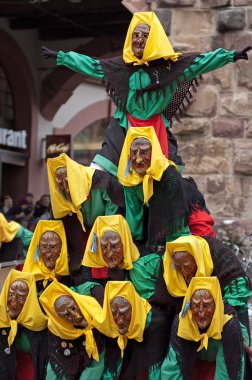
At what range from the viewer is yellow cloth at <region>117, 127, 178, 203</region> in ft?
20.2

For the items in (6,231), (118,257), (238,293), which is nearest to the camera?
(238,293)

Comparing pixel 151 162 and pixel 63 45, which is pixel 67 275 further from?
pixel 63 45

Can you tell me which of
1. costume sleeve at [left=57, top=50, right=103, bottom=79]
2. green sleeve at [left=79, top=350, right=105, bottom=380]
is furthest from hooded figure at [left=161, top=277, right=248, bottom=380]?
costume sleeve at [left=57, top=50, right=103, bottom=79]

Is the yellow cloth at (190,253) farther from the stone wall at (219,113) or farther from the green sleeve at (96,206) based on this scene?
the stone wall at (219,113)

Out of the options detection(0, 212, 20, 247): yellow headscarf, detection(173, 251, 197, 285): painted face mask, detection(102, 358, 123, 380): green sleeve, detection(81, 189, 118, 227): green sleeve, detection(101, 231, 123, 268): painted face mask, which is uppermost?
detection(81, 189, 118, 227): green sleeve

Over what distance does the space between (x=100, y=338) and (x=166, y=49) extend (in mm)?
1941

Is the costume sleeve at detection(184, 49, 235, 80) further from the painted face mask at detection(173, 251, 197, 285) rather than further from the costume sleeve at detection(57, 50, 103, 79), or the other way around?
the painted face mask at detection(173, 251, 197, 285)

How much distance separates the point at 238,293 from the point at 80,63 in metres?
1.93

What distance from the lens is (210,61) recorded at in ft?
21.7

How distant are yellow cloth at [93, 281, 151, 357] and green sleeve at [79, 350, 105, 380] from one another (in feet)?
0.55

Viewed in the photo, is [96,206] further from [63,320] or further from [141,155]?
[63,320]

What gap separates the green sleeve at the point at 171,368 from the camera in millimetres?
5750

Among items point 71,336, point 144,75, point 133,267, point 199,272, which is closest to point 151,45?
point 144,75

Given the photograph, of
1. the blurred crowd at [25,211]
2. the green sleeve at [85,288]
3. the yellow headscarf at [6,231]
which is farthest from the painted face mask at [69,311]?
the blurred crowd at [25,211]
